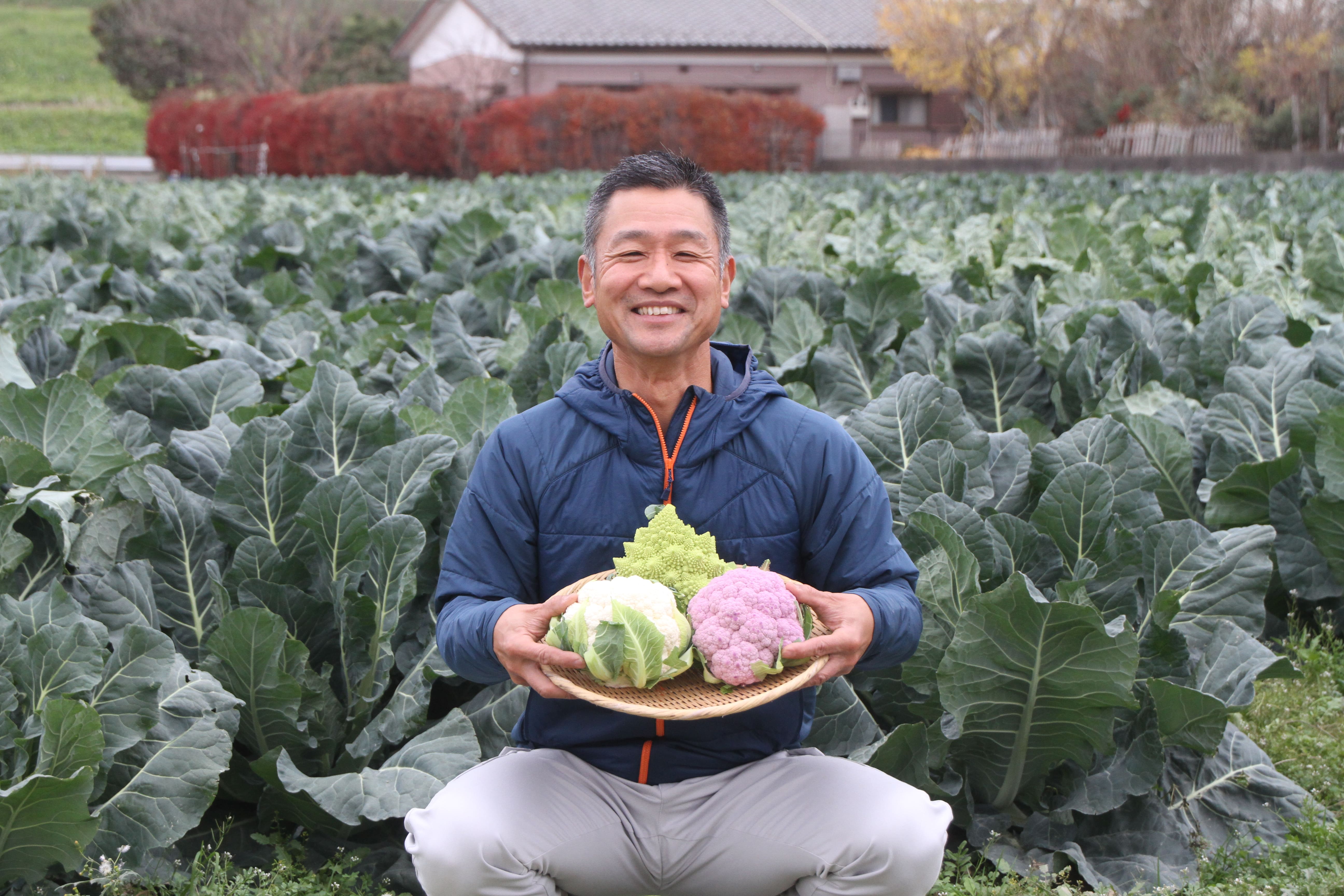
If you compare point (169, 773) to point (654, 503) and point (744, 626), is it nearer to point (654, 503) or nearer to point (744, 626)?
point (654, 503)

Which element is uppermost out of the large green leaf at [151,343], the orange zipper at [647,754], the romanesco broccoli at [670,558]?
the large green leaf at [151,343]

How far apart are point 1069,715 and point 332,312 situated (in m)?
4.69

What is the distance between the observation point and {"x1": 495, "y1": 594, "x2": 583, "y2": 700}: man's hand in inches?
87.4

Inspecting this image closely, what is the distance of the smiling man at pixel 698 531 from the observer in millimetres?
2400

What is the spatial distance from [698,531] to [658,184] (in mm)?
739

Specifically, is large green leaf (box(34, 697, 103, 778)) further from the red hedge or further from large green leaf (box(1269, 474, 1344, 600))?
the red hedge

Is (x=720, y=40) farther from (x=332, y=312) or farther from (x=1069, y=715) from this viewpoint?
(x=1069, y=715)

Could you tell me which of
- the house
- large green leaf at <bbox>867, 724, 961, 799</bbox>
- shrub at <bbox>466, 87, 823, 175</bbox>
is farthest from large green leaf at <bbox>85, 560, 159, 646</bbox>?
the house

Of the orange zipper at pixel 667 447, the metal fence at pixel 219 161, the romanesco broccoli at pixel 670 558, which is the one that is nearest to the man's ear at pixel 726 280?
the orange zipper at pixel 667 447

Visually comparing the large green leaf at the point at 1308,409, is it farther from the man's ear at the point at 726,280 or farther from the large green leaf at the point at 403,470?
the large green leaf at the point at 403,470

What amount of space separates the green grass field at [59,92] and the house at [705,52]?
17807 millimetres

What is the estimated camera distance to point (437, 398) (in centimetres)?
435

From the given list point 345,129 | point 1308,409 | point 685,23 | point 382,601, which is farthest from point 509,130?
point 382,601

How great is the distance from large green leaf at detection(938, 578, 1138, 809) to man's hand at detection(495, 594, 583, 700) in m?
0.62
